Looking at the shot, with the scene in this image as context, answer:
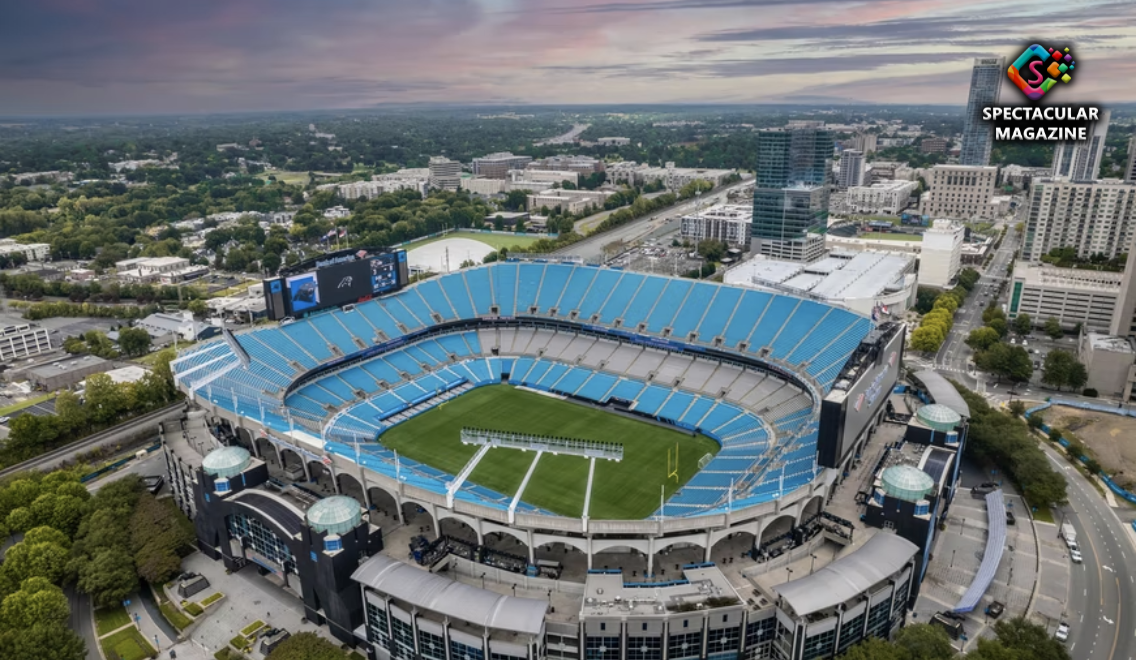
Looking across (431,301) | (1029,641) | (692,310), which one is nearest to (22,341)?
(431,301)

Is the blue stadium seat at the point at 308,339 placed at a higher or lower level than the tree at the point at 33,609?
higher

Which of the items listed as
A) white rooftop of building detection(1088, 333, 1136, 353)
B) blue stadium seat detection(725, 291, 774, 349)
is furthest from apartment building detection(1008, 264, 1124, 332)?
blue stadium seat detection(725, 291, 774, 349)

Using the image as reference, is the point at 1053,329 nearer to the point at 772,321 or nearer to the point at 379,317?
the point at 772,321

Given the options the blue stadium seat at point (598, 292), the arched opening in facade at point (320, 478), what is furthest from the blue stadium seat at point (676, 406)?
the arched opening in facade at point (320, 478)

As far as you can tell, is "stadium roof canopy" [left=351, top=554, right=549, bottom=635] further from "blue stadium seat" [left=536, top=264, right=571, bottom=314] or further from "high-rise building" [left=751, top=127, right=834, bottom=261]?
Answer: "high-rise building" [left=751, top=127, right=834, bottom=261]

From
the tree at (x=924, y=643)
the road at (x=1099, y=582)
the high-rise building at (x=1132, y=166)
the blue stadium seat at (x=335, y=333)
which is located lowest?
the road at (x=1099, y=582)

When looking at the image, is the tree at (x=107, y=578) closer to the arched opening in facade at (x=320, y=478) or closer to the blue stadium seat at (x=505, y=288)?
the arched opening in facade at (x=320, y=478)
